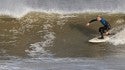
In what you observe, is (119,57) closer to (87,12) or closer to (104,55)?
(104,55)

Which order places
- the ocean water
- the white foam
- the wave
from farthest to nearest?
the white foam < the wave < the ocean water

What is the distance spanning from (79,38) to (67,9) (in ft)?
13.9

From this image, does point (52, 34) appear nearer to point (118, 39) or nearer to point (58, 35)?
point (58, 35)

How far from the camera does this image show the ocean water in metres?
16.2

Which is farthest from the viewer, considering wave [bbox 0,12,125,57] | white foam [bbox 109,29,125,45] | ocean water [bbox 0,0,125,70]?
white foam [bbox 109,29,125,45]

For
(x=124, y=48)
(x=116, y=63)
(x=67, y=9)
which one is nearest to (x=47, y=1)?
(x=67, y=9)

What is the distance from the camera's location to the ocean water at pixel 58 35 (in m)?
16.2

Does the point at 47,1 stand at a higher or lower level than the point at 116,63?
higher

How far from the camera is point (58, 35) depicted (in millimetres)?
21125

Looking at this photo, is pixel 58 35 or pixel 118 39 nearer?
pixel 118 39

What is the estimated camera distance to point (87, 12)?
961 inches

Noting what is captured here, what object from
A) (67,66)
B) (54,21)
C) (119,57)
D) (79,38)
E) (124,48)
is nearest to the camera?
Answer: (67,66)

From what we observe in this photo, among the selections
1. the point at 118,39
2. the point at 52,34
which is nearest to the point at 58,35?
the point at 52,34

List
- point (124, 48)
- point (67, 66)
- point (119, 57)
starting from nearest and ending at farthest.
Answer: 1. point (67, 66)
2. point (119, 57)
3. point (124, 48)
